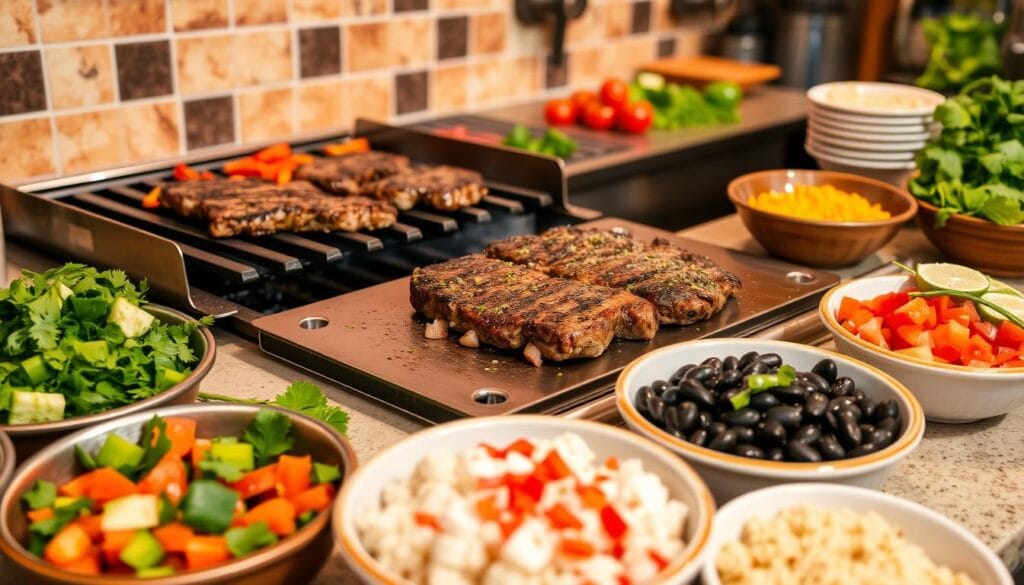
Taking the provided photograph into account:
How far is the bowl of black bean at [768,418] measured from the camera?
4.62 ft

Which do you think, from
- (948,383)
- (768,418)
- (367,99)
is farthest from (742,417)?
(367,99)

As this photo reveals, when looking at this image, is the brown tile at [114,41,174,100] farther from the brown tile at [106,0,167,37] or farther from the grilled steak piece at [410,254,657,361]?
the grilled steak piece at [410,254,657,361]

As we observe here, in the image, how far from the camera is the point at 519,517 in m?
1.17

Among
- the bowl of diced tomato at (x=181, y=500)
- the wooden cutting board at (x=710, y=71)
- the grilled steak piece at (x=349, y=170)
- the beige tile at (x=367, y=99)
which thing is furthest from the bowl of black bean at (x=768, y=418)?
the wooden cutting board at (x=710, y=71)

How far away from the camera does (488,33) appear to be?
387cm

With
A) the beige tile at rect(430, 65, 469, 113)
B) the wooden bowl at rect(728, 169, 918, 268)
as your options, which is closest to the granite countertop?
the wooden bowl at rect(728, 169, 918, 268)

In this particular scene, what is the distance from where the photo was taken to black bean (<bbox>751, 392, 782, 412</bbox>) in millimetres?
1509

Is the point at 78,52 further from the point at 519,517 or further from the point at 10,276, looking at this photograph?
the point at 519,517

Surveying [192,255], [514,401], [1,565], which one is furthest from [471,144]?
[1,565]

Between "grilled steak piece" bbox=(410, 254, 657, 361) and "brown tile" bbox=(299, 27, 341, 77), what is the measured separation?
56.8 inches

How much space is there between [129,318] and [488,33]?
8.10ft

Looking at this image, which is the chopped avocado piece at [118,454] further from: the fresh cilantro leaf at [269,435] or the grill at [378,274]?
the grill at [378,274]

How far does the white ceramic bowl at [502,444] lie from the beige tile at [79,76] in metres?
1.85

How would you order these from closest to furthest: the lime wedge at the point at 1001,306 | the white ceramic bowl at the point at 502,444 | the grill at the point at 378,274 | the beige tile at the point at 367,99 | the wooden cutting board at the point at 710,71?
the white ceramic bowl at the point at 502,444, the grill at the point at 378,274, the lime wedge at the point at 1001,306, the beige tile at the point at 367,99, the wooden cutting board at the point at 710,71
